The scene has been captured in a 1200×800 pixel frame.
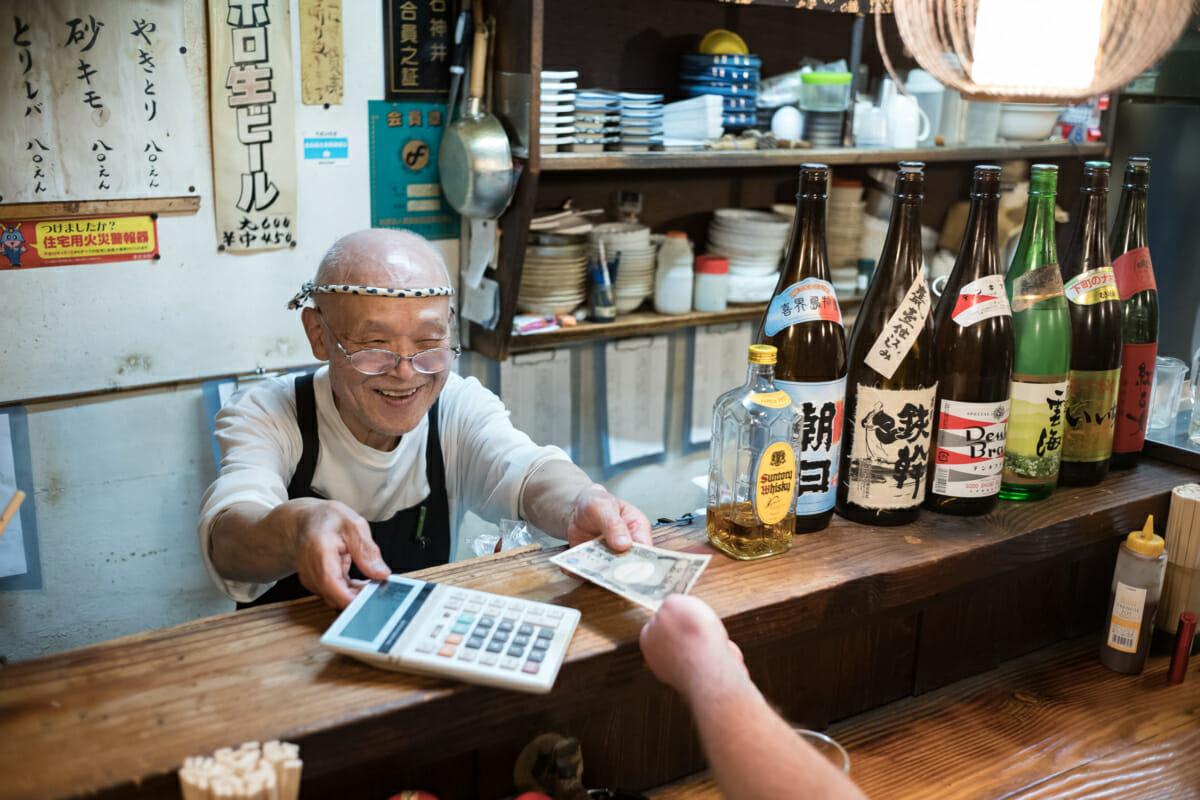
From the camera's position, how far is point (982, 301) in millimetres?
1261

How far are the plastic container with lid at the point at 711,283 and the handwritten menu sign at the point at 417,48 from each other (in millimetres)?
1002

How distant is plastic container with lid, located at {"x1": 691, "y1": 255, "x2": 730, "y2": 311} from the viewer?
3184mm

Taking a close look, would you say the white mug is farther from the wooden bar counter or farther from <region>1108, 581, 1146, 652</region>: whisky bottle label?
<region>1108, 581, 1146, 652</region>: whisky bottle label

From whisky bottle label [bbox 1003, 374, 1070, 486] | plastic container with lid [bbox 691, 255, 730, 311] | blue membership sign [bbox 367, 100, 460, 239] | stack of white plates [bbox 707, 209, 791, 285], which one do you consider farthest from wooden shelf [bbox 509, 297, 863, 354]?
whisky bottle label [bbox 1003, 374, 1070, 486]

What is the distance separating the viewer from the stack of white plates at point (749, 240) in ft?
10.5

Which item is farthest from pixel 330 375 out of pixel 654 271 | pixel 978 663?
pixel 654 271

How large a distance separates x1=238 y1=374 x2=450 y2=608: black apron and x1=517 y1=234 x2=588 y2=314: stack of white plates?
3.36ft

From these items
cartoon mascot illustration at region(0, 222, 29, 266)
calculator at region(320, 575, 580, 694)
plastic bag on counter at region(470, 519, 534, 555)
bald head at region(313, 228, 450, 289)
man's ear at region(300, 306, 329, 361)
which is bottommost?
plastic bag on counter at region(470, 519, 534, 555)

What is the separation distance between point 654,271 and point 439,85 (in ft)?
2.94

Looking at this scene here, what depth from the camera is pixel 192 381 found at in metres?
2.64

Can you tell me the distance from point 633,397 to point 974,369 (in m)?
2.17

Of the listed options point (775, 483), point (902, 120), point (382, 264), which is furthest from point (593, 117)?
point (775, 483)

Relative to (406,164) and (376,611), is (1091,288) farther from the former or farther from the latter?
(406,164)

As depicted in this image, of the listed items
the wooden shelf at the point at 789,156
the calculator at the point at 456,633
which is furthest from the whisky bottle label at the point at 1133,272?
the wooden shelf at the point at 789,156
